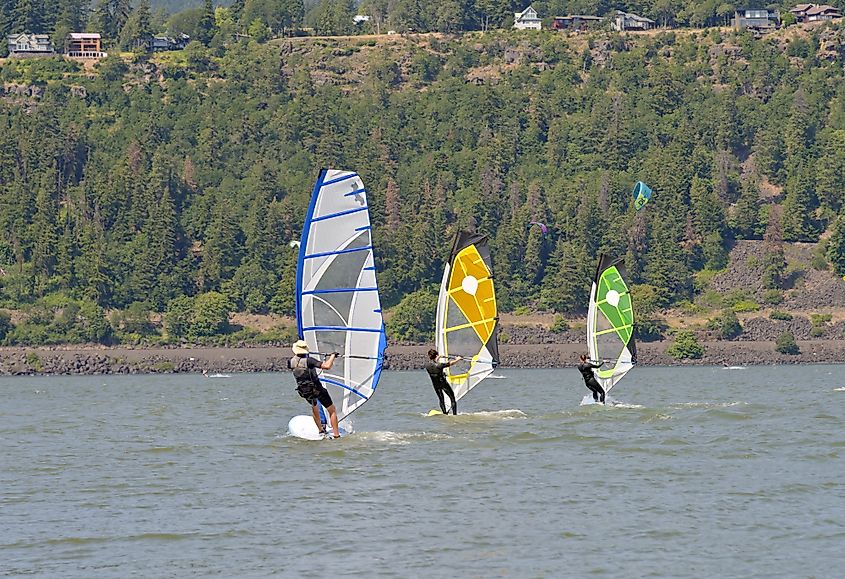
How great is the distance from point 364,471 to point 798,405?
21.6m

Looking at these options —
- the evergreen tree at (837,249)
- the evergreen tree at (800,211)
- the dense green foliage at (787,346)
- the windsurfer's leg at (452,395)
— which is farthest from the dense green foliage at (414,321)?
the windsurfer's leg at (452,395)

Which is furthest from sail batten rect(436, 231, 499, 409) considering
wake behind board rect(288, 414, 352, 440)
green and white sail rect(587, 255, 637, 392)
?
wake behind board rect(288, 414, 352, 440)

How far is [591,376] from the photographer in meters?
44.9

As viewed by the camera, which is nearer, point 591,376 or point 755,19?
point 591,376

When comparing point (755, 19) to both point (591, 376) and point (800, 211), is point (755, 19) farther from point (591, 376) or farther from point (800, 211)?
point (591, 376)

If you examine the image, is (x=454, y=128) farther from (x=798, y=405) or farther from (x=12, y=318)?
(x=798, y=405)

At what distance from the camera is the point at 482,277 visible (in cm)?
4250

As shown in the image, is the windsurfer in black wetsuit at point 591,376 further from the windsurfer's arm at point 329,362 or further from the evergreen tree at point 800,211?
the evergreen tree at point 800,211

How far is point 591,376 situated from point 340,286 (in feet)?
48.1

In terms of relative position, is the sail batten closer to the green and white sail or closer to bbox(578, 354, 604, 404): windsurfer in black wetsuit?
bbox(578, 354, 604, 404): windsurfer in black wetsuit

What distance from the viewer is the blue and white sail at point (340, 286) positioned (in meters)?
31.5

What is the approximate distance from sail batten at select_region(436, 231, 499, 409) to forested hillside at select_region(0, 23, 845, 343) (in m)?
86.3

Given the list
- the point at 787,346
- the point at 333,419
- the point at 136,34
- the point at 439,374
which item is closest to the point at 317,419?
the point at 333,419

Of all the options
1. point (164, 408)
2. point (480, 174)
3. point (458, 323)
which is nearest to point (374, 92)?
point (480, 174)
